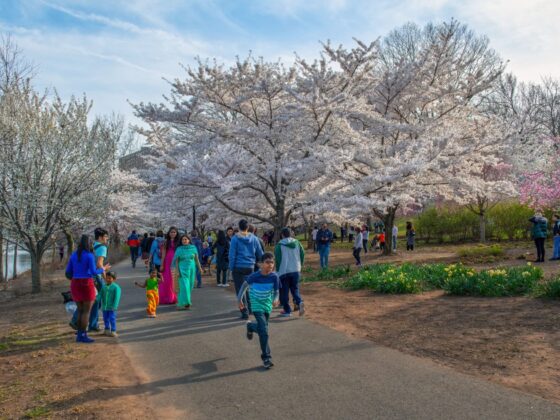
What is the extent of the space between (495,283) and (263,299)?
5916mm

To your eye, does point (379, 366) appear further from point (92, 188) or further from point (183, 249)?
point (92, 188)

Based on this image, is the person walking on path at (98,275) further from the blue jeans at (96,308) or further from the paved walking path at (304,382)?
the paved walking path at (304,382)

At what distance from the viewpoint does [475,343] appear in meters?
6.65

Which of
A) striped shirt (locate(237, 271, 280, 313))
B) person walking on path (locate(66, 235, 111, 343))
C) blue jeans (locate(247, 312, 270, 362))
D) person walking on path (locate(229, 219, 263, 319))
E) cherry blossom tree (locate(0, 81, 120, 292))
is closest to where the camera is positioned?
blue jeans (locate(247, 312, 270, 362))

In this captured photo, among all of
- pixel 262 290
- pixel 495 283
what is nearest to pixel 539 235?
pixel 495 283

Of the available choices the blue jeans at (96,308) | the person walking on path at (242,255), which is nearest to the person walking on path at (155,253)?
the blue jeans at (96,308)

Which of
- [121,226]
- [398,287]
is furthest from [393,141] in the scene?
[121,226]

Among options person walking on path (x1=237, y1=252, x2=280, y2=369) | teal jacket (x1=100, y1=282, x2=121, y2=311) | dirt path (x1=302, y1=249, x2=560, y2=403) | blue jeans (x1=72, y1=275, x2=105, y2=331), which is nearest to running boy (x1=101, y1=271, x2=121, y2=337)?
teal jacket (x1=100, y1=282, x2=121, y2=311)

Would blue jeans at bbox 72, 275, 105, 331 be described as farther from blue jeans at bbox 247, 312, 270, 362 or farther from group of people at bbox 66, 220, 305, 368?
blue jeans at bbox 247, 312, 270, 362

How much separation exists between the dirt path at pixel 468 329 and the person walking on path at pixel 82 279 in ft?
12.2

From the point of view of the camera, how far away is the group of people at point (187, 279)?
6.21 m

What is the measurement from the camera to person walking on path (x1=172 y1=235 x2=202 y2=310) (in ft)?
33.4

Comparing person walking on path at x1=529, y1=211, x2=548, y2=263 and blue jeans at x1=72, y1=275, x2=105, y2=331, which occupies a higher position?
person walking on path at x1=529, y1=211, x2=548, y2=263

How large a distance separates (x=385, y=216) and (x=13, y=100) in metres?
14.5
